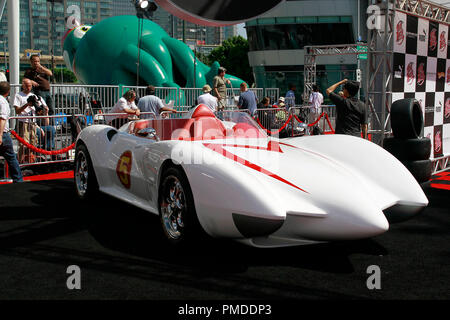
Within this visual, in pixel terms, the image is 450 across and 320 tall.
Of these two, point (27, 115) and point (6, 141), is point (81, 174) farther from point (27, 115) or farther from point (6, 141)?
point (27, 115)

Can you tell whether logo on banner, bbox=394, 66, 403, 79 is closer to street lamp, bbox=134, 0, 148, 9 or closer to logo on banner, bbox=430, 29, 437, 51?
logo on banner, bbox=430, 29, 437, 51

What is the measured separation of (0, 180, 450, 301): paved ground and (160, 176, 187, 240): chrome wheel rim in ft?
0.55

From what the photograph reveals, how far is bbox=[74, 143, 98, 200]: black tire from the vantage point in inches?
240

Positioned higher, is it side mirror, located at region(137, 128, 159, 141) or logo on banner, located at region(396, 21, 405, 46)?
logo on banner, located at region(396, 21, 405, 46)

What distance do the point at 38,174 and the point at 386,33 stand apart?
246 inches

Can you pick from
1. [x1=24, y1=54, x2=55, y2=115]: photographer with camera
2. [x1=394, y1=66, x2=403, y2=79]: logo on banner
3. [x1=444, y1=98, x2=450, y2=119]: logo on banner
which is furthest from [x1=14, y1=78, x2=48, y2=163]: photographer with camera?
[x1=444, y1=98, x2=450, y2=119]: logo on banner

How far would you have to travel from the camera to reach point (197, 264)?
3990mm

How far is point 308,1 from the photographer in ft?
131

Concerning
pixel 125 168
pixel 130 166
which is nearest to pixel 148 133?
pixel 130 166

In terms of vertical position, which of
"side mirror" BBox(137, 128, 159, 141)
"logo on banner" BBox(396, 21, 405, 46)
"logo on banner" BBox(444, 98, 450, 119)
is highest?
"logo on banner" BBox(396, 21, 405, 46)

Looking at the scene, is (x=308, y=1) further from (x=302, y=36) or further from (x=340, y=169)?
(x=340, y=169)

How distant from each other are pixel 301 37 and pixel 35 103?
112 ft

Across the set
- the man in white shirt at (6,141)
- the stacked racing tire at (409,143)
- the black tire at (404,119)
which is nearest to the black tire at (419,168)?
the stacked racing tire at (409,143)

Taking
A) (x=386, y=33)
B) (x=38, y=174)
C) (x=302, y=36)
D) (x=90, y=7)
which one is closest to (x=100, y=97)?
(x=38, y=174)
